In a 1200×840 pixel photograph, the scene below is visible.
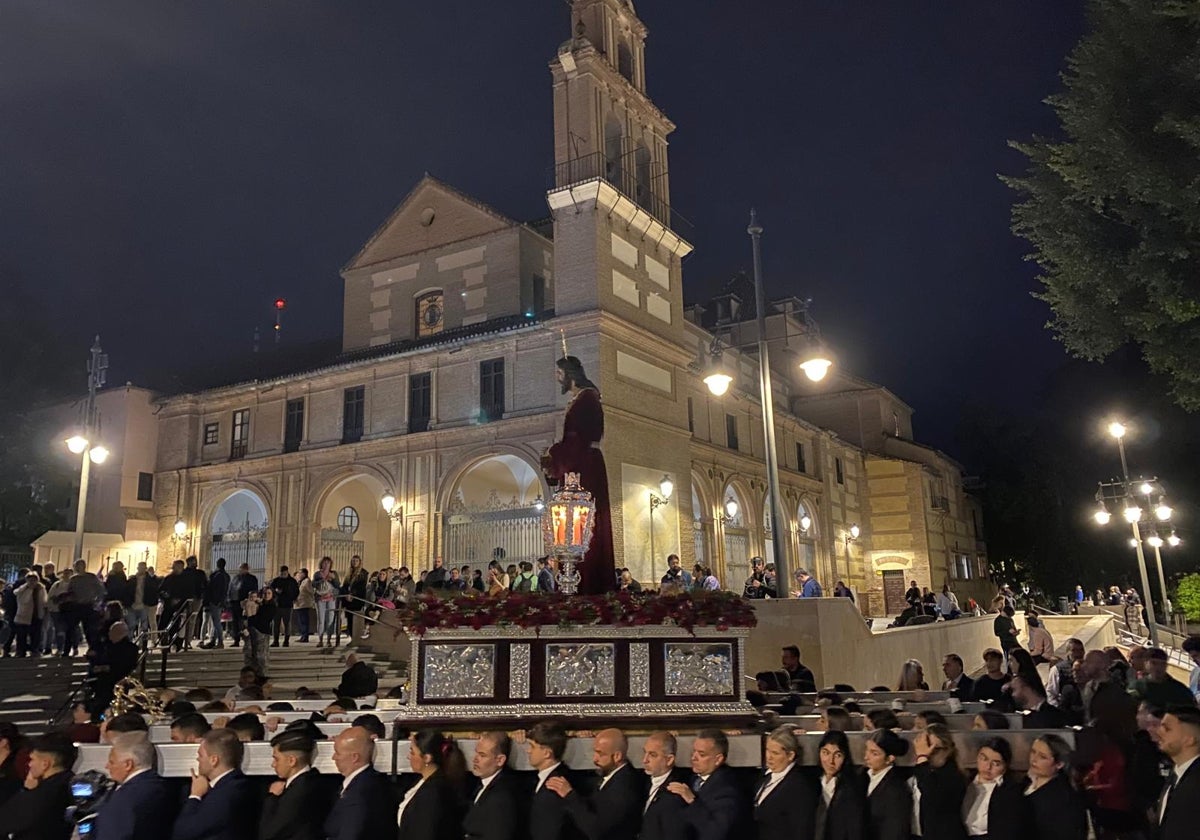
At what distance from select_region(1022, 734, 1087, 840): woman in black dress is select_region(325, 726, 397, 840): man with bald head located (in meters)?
3.73

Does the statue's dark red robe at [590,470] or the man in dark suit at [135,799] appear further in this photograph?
the statue's dark red robe at [590,470]

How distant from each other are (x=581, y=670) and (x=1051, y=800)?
3.49 meters

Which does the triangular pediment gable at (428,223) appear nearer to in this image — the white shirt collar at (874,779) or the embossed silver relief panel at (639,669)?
the embossed silver relief panel at (639,669)

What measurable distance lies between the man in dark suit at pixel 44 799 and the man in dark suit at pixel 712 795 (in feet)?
12.2

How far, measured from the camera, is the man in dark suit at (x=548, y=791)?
557 cm

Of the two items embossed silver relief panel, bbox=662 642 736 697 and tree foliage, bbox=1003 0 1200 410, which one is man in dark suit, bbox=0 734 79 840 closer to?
embossed silver relief panel, bbox=662 642 736 697

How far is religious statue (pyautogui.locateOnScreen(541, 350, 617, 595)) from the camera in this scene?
8742 millimetres

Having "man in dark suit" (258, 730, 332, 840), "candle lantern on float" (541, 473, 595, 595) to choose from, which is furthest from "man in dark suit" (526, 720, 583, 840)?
"candle lantern on float" (541, 473, 595, 595)

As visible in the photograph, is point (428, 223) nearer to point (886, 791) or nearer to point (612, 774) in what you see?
point (612, 774)

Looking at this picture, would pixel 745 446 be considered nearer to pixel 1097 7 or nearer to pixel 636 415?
pixel 636 415

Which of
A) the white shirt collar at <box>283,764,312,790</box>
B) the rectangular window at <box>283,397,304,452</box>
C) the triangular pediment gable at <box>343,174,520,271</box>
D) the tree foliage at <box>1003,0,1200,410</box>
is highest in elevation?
the triangular pediment gable at <box>343,174,520,271</box>

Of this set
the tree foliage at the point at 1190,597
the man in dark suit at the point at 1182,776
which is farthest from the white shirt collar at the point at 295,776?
the tree foliage at the point at 1190,597

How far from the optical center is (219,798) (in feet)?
17.8

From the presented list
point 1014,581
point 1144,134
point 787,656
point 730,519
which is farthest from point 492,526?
point 1014,581
